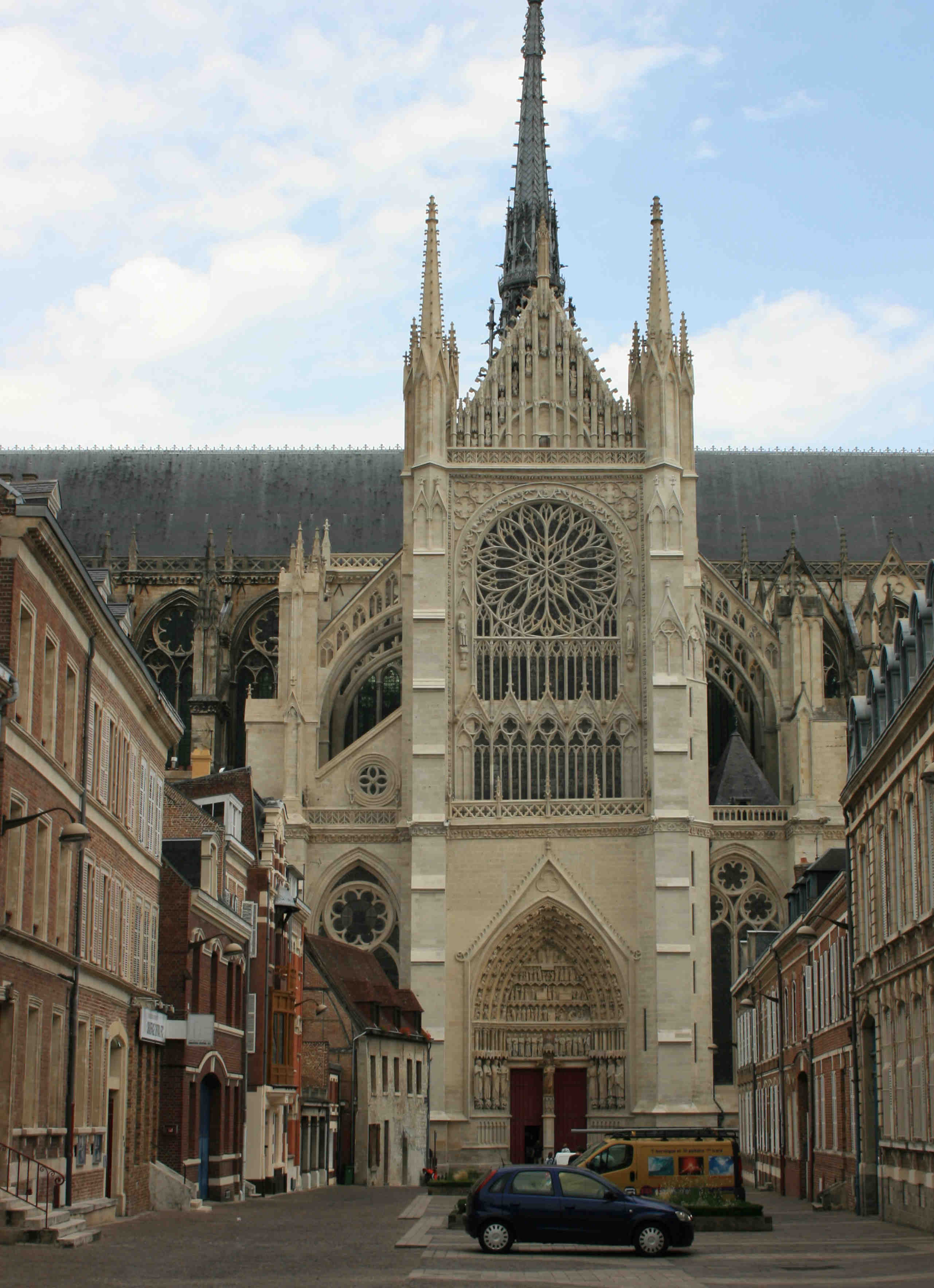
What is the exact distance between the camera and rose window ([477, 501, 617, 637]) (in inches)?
2183

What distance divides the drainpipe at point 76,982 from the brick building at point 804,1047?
44.9 ft

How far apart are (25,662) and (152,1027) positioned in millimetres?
9185

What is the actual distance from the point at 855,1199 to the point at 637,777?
23.5 m

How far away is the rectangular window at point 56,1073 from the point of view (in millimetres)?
23281

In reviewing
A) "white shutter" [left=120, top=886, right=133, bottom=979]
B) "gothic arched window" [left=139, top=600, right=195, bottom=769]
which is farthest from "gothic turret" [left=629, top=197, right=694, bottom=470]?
"white shutter" [left=120, top=886, right=133, bottom=979]

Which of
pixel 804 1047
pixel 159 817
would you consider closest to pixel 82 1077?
pixel 159 817

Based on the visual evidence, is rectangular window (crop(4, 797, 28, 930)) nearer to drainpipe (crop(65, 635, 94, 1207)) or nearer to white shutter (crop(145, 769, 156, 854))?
drainpipe (crop(65, 635, 94, 1207))

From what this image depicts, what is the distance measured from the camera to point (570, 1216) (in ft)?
74.1

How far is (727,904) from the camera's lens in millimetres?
54188

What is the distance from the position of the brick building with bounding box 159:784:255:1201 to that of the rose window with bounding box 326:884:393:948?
48.3 ft

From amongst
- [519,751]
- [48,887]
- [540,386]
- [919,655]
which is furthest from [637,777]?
[48,887]

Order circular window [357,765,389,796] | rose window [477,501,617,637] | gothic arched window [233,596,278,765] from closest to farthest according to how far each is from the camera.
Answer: circular window [357,765,389,796] < rose window [477,501,617,637] < gothic arched window [233,596,278,765]

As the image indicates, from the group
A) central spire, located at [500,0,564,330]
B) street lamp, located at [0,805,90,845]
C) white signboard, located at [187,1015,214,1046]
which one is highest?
central spire, located at [500,0,564,330]

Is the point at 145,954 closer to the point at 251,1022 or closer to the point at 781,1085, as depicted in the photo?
the point at 251,1022
